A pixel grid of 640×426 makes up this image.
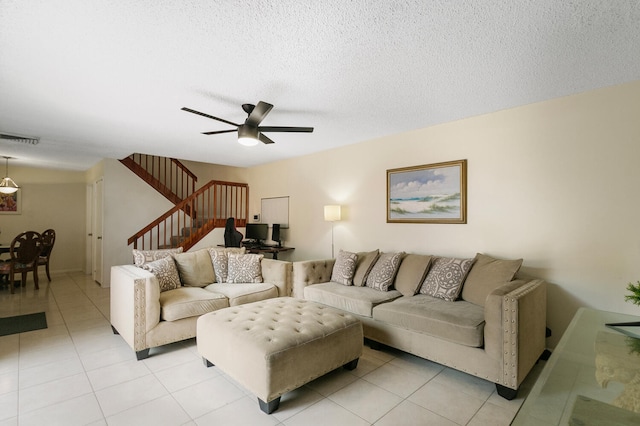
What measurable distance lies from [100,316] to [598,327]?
199 inches

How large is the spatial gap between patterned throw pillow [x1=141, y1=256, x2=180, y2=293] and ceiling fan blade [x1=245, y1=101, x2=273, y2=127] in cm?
187

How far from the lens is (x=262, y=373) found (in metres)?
1.95

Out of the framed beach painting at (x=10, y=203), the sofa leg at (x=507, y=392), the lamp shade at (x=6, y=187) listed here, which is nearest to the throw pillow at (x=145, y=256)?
the sofa leg at (x=507, y=392)

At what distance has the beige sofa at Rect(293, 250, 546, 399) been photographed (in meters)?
2.16

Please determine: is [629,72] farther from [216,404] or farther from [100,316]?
[100,316]

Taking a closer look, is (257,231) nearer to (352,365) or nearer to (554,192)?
(352,365)

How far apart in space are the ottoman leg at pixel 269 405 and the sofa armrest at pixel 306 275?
179cm

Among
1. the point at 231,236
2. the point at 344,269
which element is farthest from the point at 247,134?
the point at 231,236

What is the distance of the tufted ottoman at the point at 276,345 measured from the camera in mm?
1971

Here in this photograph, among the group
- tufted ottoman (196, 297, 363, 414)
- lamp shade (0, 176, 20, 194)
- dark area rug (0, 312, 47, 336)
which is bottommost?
dark area rug (0, 312, 47, 336)

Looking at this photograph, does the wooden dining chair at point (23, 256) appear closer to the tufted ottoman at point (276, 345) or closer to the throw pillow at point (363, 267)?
the tufted ottoman at point (276, 345)

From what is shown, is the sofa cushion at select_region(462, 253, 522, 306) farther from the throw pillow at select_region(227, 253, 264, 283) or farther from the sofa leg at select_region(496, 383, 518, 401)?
the throw pillow at select_region(227, 253, 264, 283)

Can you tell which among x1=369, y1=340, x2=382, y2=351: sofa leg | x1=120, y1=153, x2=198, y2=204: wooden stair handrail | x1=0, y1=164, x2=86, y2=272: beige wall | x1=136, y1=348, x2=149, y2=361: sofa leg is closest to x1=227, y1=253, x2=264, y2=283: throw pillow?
x1=136, y1=348, x2=149, y2=361: sofa leg

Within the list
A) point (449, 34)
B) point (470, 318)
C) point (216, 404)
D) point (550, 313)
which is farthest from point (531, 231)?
point (216, 404)
